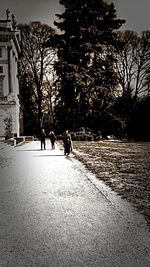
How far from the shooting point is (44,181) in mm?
6871

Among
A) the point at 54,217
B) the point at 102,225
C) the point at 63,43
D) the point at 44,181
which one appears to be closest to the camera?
the point at 102,225

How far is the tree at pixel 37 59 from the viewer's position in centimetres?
2308

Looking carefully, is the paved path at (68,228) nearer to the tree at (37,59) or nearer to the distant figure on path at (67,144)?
the distant figure on path at (67,144)

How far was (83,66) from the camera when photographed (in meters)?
21.8

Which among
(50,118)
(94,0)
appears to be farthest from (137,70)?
(50,118)

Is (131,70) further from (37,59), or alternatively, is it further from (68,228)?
(68,228)

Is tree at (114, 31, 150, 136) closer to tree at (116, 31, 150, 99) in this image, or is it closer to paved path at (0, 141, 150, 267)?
tree at (116, 31, 150, 99)

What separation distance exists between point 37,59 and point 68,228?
20480mm

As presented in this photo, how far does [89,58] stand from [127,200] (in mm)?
17666

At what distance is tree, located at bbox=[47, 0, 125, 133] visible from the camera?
21344 millimetres

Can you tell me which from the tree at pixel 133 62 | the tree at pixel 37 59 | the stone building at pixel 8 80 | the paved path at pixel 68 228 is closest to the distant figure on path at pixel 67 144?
the paved path at pixel 68 228

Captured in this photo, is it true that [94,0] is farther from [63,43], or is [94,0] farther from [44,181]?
[44,181]

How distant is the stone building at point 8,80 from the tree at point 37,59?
2.95 ft

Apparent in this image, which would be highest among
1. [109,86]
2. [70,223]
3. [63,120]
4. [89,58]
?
[89,58]
